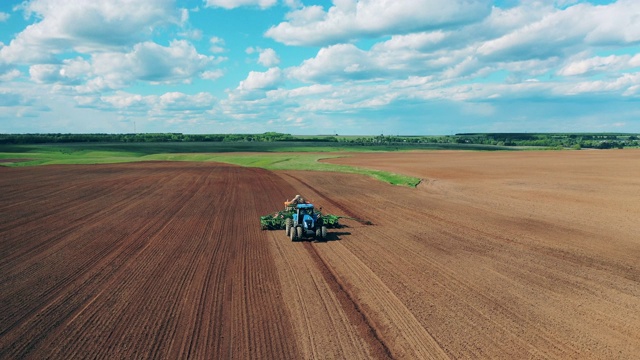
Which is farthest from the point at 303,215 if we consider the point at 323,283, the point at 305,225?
the point at 323,283

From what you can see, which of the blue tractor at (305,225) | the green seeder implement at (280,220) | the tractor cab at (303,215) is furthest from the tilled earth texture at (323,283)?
the tractor cab at (303,215)

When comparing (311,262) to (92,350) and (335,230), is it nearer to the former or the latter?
(335,230)

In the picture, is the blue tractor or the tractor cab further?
the tractor cab

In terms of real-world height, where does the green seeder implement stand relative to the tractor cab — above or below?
below

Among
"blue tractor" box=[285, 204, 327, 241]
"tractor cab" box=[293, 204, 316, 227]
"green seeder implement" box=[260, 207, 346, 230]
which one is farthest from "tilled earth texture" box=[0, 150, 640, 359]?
"tractor cab" box=[293, 204, 316, 227]

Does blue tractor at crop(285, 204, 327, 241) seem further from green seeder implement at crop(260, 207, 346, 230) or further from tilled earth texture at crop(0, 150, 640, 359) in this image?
green seeder implement at crop(260, 207, 346, 230)

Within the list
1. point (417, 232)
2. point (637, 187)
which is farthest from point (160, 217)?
point (637, 187)
